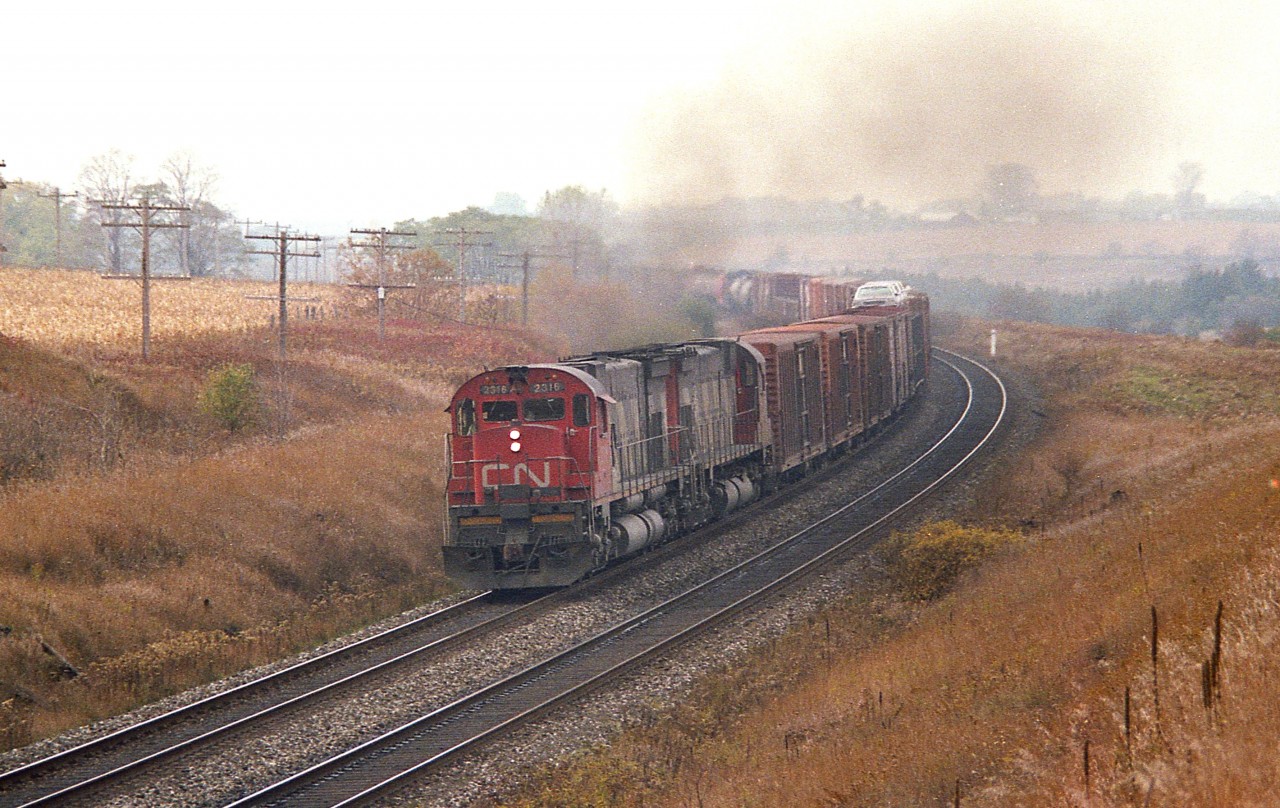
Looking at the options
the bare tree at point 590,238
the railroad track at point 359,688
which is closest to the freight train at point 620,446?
the railroad track at point 359,688

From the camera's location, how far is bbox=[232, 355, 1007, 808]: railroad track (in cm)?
1258

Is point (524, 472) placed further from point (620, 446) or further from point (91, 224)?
point (91, 224)

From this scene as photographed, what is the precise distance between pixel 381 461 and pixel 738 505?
864 centimetres

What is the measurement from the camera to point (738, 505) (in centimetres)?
2770

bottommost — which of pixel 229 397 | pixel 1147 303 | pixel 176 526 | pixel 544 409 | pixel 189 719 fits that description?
pixel 189 719

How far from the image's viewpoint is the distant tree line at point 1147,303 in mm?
103938

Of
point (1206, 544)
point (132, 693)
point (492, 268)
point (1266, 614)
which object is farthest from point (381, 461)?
point (492, 268)

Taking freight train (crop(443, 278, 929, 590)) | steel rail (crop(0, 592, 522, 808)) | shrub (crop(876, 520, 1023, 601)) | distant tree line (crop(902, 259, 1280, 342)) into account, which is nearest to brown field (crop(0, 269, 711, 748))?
steel rail (crop(0, 592, 522, 808))

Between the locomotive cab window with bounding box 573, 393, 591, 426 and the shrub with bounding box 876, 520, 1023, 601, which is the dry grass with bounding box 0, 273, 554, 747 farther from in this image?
the shrub with bounding box 876, 520, 1023, 601

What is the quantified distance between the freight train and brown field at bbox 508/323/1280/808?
4.74 meters

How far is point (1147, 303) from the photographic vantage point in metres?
117

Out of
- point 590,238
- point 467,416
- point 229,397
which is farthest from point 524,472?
point 590,238

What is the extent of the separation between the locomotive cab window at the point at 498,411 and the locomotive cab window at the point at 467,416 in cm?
22

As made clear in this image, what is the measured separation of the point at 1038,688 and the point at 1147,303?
116 m
